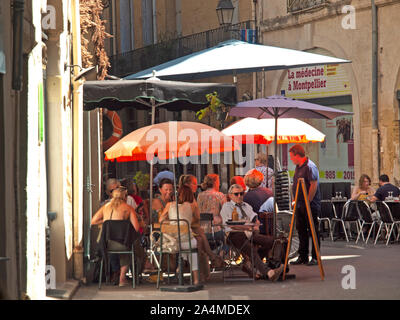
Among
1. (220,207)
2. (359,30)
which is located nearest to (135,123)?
(359,30)

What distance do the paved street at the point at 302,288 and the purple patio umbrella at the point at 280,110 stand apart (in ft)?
3.51

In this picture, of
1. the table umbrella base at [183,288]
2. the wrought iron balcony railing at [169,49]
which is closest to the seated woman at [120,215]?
the table umbrella base at [183,288]

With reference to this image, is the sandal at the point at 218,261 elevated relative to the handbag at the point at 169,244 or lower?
lower

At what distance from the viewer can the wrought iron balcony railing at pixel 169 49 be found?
28.3 metres

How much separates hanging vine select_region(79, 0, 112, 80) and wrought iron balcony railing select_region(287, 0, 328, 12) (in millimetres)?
8628

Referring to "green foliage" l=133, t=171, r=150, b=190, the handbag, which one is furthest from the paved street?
"green foliage" l=133, t=171, r=150, b=190

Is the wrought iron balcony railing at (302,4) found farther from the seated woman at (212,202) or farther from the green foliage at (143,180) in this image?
the seated woman at (212,202)

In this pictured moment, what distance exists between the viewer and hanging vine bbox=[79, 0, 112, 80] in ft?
52.4

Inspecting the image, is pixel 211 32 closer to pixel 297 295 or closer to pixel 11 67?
pixel 297 295

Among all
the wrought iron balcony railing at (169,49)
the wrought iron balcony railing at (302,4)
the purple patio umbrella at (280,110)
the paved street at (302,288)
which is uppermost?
the wrought iron balcony railing at (302,4)

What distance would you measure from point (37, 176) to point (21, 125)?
29.0 inches

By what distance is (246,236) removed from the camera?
41.1 feet

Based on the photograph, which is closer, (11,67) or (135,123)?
(11,67)
